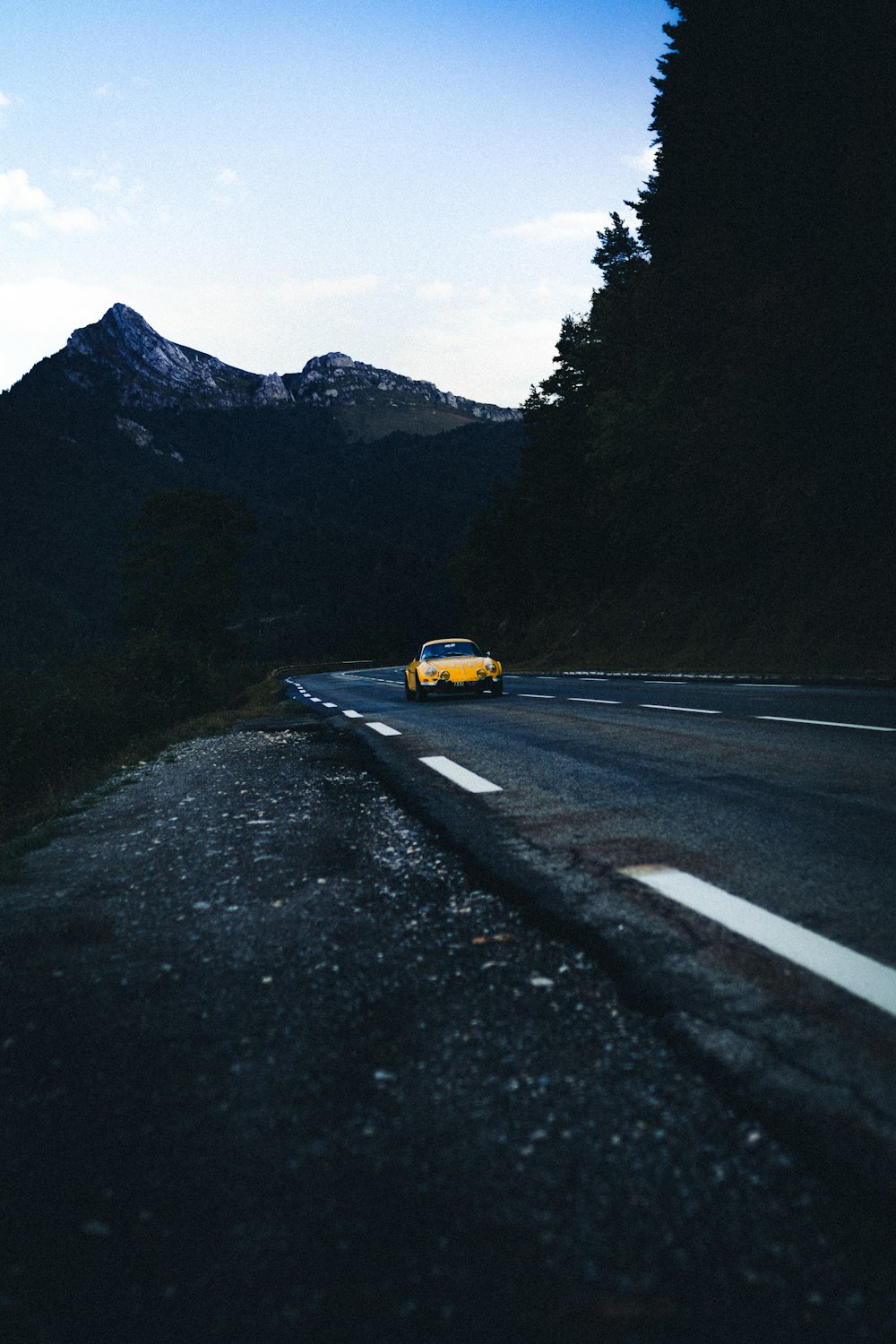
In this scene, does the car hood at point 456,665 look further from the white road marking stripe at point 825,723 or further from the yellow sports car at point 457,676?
the white road marking stripe at point 825,723

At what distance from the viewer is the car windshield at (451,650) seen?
18.3 meters

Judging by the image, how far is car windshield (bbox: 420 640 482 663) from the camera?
18344 millimetres

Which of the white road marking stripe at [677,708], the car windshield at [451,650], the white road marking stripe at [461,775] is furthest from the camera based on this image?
the car windshield at [451,650]

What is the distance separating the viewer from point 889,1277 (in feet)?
4.54

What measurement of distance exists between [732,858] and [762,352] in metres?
19.0

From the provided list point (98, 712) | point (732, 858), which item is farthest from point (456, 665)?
point (732, 858)

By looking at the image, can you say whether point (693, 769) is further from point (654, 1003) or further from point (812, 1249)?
point (812, 1249)

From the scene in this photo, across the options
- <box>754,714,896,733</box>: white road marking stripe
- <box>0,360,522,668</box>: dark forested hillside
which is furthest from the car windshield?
Answer: <box>0,360,522,668</box>: dark forested hillside

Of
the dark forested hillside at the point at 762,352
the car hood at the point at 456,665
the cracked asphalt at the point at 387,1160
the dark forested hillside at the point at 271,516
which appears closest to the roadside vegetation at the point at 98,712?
the car hood at the point at 456,665

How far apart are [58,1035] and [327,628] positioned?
124 meters

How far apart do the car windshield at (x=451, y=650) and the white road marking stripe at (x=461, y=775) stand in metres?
10.1

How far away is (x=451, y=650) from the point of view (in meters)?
18.7

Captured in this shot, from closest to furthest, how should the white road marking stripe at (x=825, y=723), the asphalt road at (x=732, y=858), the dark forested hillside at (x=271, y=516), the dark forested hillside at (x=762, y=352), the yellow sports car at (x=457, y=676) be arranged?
the asphalt road at (x=732, y=858), the white road marking stripe at (x=825, y=723), the yellow sports car at (x=457, y=676), the dark forested hillside at (x=762, y=352), the dark forested hillside at (x=271, y=516)

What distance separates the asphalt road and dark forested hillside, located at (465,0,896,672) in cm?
1266
